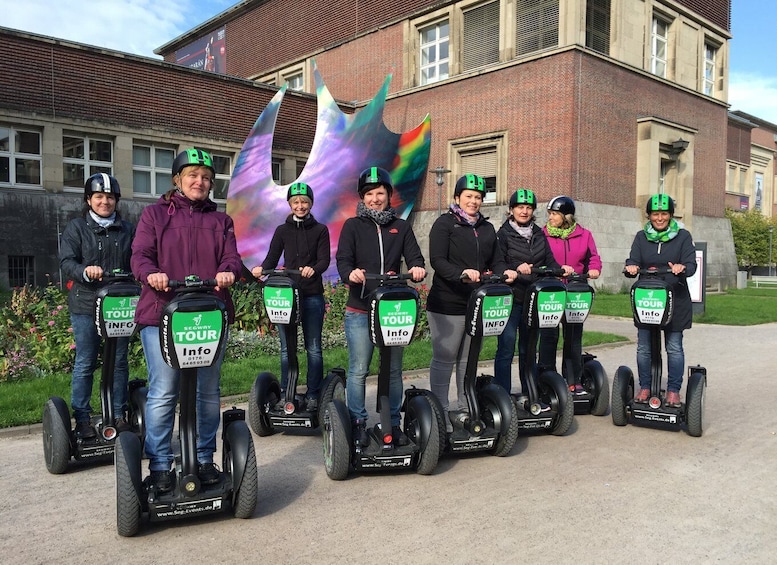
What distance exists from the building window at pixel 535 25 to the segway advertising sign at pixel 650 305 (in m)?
17.2

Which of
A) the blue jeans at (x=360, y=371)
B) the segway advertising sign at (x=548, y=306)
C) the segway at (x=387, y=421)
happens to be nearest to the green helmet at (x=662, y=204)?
the segway advertising sign at (x=548, y=306)

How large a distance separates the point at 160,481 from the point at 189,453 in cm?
22

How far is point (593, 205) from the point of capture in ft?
68.5

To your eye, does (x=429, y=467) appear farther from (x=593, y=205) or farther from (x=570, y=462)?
(x=593, y=205)

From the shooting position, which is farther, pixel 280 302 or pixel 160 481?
pixel 280 302

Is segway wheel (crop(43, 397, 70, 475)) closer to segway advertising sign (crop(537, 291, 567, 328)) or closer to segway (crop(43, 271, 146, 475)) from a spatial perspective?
segway (crop(43, 271, 146, 475))

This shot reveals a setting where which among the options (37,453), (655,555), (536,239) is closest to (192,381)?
(37,453)

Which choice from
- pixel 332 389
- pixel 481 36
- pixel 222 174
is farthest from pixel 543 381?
pixel 481 36

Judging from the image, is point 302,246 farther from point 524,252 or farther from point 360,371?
point 524,252

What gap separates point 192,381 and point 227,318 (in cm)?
40

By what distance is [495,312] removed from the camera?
15.2ft

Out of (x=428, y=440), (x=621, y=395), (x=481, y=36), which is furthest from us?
Answer: (x=481, y=36)

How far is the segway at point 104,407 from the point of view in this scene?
4.44 meters

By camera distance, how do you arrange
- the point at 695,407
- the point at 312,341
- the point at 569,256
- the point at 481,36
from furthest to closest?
the point at 481,36, the point at 569,256, the point at 312,341, the point at 695,407
